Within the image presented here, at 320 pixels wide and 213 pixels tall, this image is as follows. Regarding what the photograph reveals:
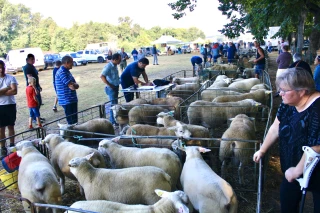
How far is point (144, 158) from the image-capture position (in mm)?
3828

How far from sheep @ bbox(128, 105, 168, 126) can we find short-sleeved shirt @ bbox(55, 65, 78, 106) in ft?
4.19

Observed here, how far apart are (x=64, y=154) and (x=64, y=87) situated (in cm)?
198

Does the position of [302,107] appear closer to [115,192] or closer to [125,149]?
[115,192]

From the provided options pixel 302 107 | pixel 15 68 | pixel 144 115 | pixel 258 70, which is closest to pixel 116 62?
pixel 144 115

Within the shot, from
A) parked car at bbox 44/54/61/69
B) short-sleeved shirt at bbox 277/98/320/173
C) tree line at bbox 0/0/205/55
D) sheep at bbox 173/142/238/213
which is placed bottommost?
sheep at bbox 173/142/238/213

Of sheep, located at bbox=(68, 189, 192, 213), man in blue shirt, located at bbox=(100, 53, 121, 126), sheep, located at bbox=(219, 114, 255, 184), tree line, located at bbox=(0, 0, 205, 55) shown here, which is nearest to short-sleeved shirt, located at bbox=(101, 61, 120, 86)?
man in blue shirt, located at bbox=(100, 53, 121, 126)

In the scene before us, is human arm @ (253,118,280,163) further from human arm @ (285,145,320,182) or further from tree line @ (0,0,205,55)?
tree line @ (0,0,205,55)

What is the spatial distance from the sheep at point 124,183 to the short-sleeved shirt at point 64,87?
105 inches

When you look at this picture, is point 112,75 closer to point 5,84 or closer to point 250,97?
point 5,84

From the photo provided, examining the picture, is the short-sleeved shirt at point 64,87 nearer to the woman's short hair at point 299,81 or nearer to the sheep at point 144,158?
the sheep at point 144,158

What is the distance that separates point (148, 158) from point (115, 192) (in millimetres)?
758

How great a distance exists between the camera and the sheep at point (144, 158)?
366 centimetres

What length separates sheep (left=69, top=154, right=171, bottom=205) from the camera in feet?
10.2

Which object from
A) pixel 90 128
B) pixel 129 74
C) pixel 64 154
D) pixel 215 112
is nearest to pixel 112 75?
pixel 129 74
